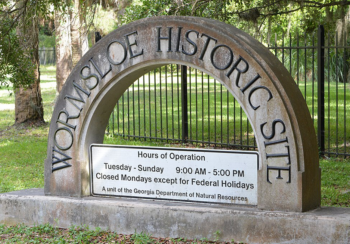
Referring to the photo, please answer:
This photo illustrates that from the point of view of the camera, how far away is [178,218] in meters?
5.11

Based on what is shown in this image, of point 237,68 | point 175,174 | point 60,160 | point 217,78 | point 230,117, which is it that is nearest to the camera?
point 237,68

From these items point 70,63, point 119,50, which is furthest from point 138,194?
point 70,63

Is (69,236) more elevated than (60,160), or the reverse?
(60,160)

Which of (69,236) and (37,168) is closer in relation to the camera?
(69,236)

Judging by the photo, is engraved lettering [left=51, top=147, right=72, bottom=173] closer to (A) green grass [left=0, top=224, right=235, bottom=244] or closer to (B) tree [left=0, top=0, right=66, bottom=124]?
(A) green grass [left=0, top=224, right=235, bottom=244]

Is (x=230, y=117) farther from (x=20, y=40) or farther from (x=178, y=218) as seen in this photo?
(x=178, y=218)

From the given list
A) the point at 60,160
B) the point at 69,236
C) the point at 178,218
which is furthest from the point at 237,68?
the point at 69,236

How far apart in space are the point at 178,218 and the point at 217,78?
1510 mm

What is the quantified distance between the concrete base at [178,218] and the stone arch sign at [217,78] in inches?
6.7

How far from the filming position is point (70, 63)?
15.8 m

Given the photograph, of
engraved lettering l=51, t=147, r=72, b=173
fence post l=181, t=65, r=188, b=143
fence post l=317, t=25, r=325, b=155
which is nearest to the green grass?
engraved lettering l=51, t=147, r=72, b=173

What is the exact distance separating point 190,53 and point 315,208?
6.63ft

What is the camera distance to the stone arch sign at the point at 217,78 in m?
4.71

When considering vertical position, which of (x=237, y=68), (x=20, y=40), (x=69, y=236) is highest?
(x=20, y=40)
